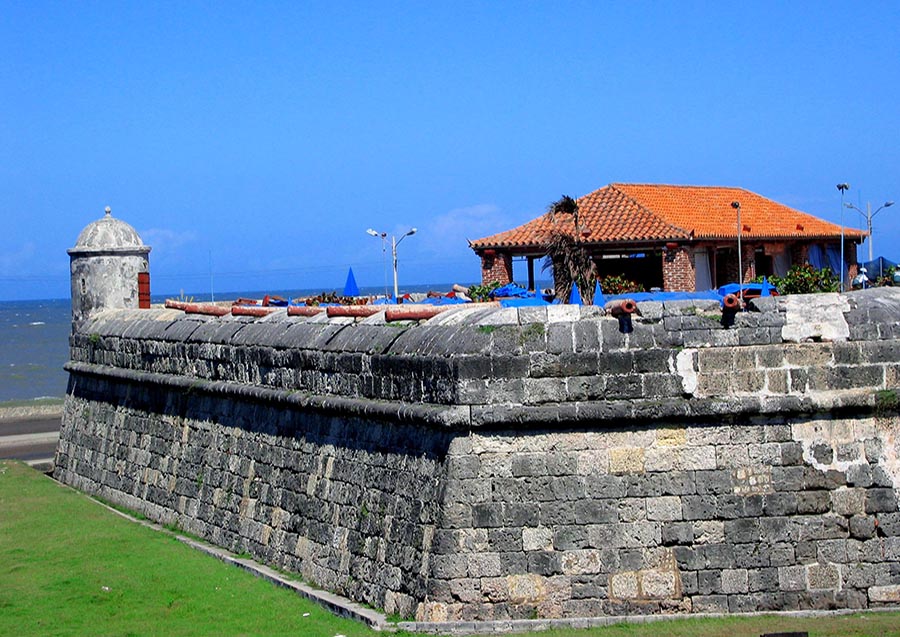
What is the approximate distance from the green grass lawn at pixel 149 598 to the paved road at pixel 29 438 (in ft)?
34.3

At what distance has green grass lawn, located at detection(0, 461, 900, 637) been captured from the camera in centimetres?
1150

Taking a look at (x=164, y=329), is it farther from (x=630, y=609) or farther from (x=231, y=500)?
(x=630, y=609)

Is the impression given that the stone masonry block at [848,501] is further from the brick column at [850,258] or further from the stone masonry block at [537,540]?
the brick column at [850,258]

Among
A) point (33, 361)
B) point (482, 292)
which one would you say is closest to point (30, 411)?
point (482, 292)

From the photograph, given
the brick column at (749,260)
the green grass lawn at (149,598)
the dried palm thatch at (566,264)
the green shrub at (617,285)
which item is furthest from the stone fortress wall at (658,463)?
the brick column at (749,260)

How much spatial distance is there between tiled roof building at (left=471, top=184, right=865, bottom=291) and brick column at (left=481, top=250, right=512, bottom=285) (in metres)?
0.02

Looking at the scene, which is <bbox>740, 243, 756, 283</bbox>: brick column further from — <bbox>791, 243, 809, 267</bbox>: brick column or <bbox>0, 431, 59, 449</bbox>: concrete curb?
<bbox>0, 431, 59, 449</bbox>: concrete curb

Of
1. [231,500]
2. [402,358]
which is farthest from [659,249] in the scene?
[402,358]

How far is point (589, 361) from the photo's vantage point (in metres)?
11.9

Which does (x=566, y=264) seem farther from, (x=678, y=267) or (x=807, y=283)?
(x=678, y=267)

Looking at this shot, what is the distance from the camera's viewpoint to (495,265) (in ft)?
106

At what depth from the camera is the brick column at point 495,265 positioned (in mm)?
32125

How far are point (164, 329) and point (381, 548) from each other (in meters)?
7.81

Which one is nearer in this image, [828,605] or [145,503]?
[828,605]
